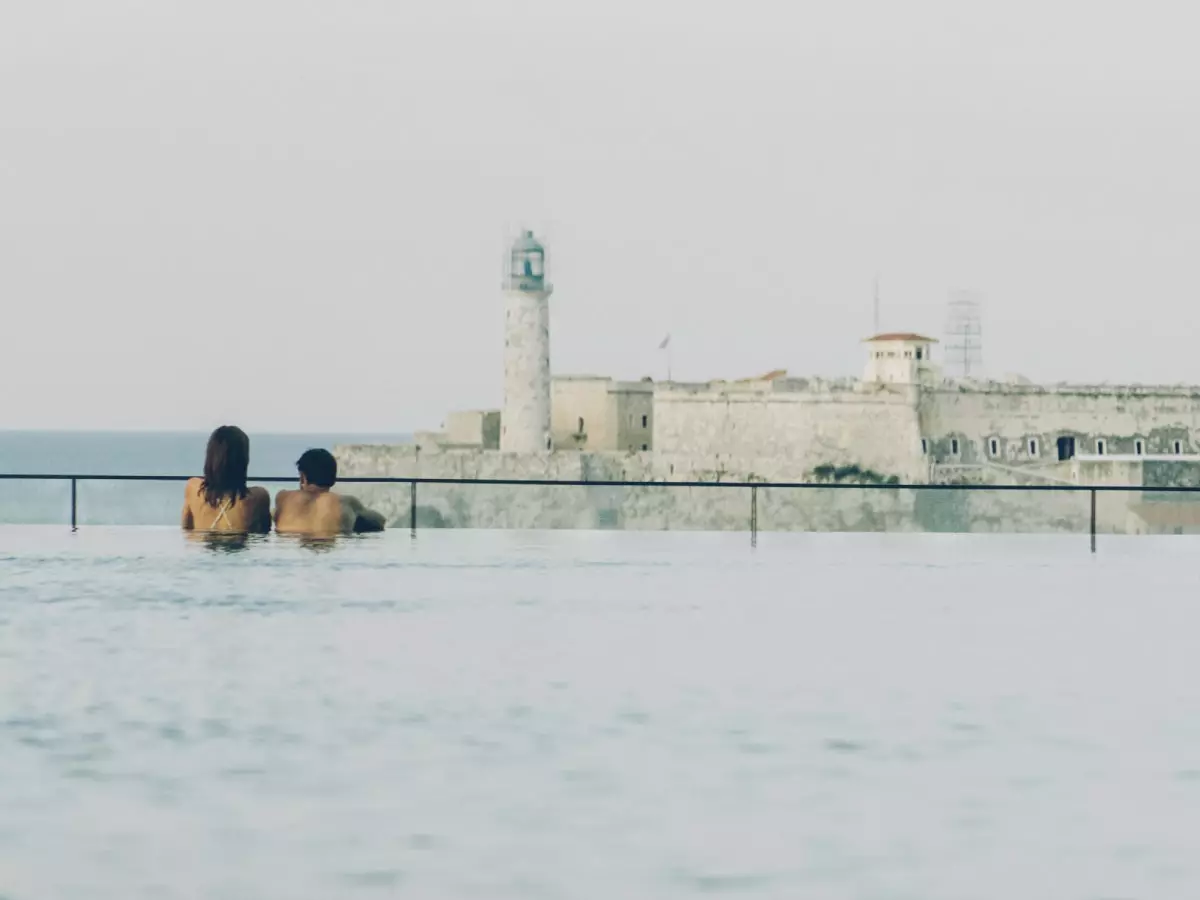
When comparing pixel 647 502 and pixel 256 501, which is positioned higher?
pixel 256 501

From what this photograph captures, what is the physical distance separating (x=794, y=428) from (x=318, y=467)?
5607 centimetres

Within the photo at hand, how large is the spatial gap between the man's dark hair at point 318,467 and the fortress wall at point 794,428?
5419cm

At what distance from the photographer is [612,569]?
13.7 metres

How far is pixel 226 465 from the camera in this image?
11.6 meters

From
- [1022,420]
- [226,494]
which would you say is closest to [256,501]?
[226,494]

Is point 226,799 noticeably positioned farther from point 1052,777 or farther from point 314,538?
point 314,538

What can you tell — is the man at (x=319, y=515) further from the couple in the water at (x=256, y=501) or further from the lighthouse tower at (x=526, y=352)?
the lighthouse tower at (x=526, y=352)

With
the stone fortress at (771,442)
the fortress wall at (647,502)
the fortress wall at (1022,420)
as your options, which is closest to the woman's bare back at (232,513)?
the fortress wall at (647,502)

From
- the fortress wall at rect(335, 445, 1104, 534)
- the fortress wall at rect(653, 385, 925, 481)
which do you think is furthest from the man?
the fortress wall at rect(653, 385, 925, 481)

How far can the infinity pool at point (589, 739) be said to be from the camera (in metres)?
4.88

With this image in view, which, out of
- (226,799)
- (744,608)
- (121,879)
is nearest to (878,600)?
(744,608)

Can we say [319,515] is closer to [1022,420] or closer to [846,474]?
[846,474]

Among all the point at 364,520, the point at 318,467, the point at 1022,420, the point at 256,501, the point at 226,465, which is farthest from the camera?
the point at 1022,420

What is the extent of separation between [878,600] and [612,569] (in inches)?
106
